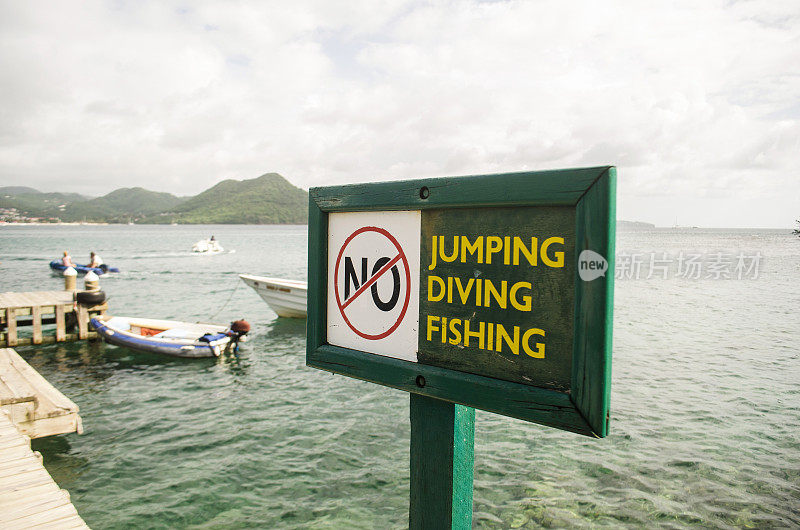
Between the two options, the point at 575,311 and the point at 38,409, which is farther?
the point at 38,409

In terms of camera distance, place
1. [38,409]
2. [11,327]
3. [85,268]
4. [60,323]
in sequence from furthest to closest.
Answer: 1. [85,268]
2. [60,323]
3. [11,327]
4. [38,409]

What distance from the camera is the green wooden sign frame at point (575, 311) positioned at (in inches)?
47.8

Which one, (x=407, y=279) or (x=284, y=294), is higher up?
(x=407, y=279)

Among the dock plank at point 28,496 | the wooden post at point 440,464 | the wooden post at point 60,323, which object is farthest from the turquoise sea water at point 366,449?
the wooden post at point 440,464

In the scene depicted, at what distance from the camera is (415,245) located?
1616 millimetres

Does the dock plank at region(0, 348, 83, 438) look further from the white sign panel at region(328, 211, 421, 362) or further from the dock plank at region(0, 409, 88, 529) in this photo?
the white sign panel at region(328, 211, 421, 362)

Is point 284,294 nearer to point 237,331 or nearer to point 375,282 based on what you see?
point 237,331

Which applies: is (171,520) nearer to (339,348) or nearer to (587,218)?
(339,348)

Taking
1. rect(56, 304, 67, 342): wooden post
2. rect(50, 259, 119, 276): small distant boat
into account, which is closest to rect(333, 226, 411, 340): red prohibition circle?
rect(56, 304, 67, 342): wooden post

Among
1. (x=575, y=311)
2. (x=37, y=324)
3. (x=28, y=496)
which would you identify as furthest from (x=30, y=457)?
(x=37, y=324)

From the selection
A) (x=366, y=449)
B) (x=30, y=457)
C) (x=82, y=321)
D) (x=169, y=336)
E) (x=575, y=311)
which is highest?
(x=575, y=311)

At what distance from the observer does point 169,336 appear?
15570 mm

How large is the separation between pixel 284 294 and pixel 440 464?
20038 mm

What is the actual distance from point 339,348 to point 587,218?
3.17ft
